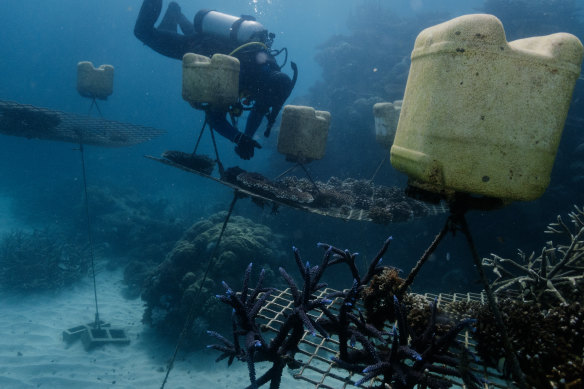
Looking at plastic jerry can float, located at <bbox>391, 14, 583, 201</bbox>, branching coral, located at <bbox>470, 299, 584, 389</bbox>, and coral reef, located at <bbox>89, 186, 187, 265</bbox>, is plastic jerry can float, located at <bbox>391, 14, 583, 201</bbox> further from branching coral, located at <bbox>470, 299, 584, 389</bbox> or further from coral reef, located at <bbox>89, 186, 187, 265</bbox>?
coral reef, located at <bbox>89, 186, 187, 265</bbox>

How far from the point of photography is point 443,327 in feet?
7.98

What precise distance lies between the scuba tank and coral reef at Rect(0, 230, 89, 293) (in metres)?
10.9

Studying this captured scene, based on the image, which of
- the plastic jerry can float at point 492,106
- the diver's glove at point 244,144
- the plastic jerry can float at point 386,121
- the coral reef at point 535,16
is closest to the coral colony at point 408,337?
the plastic jerry can float at point 492,106

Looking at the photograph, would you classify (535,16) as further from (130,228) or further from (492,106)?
(130,228)

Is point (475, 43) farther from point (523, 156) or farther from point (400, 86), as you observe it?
point (400, 86)

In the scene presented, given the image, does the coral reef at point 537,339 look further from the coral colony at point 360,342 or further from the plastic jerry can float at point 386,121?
the plastic jerry can float at point 386,121

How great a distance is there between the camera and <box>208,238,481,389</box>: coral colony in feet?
6.49

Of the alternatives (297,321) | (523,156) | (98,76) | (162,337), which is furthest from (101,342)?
(523,156)

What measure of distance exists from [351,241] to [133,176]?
34.8 metres

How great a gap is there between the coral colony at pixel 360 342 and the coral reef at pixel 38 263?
1249cm

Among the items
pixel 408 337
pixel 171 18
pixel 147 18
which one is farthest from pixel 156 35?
pixel 408 337

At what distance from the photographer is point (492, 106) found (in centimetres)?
166

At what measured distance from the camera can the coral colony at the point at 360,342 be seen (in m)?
1.98

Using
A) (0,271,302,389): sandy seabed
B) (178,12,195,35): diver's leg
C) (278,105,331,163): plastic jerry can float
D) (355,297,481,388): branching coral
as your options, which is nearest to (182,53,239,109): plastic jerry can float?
(278,105,331,163): plastic jerry can float
